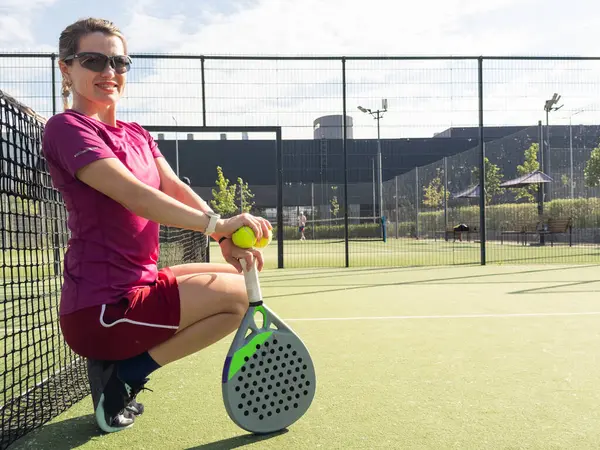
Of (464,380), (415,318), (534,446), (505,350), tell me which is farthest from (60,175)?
(415,318)

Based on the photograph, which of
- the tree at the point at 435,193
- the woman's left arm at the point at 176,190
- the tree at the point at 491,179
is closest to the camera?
the woman's left arm at the point at 176,190

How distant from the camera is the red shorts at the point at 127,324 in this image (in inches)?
74.9

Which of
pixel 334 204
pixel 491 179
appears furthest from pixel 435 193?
pixel 334 204

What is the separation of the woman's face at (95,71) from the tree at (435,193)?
23.2 m

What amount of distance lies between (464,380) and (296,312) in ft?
8.39

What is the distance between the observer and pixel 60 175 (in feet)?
6.40

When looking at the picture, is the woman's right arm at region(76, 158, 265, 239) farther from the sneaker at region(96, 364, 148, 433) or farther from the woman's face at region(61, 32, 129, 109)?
the sneaker at region(96, 364, 148, 433)

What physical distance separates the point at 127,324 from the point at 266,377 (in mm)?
549

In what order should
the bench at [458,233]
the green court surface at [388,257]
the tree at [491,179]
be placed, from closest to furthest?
the green court surface at [388,257] < the bench at [458,233] < the tree at [491,179]

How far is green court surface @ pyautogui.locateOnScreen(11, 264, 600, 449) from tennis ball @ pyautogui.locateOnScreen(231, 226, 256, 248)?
75 centimetres

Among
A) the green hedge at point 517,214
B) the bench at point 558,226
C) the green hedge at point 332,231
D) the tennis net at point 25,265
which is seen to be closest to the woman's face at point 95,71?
the tennis net at point 25,265

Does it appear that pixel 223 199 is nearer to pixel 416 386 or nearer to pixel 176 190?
pixel 416 386

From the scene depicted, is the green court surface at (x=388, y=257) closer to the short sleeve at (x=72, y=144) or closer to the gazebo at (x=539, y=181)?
the gazebo at (x=539, y=181)

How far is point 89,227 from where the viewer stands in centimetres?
194
